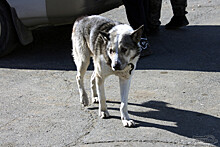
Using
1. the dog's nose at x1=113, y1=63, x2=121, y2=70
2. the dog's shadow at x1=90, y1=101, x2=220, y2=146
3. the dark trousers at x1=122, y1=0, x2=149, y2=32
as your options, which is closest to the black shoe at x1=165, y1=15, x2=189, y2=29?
the dark trousers at x1=122, y1=0, x2=149, y2=32

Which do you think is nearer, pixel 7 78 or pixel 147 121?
pixel 147 121

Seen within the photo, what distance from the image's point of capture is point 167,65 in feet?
21.2

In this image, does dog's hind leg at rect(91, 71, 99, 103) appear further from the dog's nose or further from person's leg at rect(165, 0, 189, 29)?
person's leg at rect(165, 0, 189, 29)

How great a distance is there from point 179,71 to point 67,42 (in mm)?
2484

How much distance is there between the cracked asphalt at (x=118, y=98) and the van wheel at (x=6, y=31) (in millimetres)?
230

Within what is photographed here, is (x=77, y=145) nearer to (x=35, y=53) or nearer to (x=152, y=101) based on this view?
(x=152, y=101)

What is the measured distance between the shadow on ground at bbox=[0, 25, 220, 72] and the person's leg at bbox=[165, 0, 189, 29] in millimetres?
157

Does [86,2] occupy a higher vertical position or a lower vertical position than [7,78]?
higher

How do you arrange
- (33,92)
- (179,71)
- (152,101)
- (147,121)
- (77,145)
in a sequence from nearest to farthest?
1. (77,145)
2. (147,121)
3. (152,101)
4. (33,92)
5. (179,71)

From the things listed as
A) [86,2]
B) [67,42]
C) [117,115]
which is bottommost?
[67,42]

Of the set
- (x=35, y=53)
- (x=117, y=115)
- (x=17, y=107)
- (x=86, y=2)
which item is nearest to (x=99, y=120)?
(x=117, y=115)

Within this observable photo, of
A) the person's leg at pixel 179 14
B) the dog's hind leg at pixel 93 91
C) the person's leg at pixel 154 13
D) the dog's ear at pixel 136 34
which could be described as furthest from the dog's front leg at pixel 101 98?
the person's leg at pixel 179 14

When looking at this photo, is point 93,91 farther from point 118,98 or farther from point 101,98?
point 101,98

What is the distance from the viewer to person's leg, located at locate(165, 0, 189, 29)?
782 centimetres
